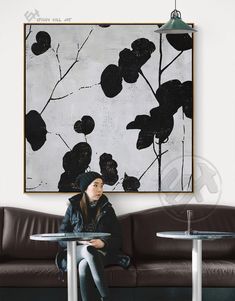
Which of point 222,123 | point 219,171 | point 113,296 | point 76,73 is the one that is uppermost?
point 76,73

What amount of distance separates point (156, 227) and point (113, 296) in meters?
0.81

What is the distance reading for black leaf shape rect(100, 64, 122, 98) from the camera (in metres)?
6.50

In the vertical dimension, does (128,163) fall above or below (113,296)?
above

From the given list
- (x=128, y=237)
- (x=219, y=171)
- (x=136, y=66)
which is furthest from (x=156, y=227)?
(x=136, y=66)

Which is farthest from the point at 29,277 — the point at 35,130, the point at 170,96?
the point at 170,96

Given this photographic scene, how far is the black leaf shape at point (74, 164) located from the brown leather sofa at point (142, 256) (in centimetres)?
29

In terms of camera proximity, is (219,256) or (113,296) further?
(219,256)

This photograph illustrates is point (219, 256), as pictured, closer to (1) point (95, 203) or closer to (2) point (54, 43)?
(1) point (95, 203)

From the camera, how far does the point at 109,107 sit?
650cm

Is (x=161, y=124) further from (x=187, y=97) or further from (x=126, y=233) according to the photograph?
(x=126, y=233)

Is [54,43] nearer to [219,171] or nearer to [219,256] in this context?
[219,171]

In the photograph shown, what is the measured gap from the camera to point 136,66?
6.50 meters

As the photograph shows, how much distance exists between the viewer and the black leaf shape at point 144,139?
6480 mm

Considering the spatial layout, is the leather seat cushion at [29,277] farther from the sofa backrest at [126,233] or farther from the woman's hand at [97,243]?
the sofa backrest at [126,233]
